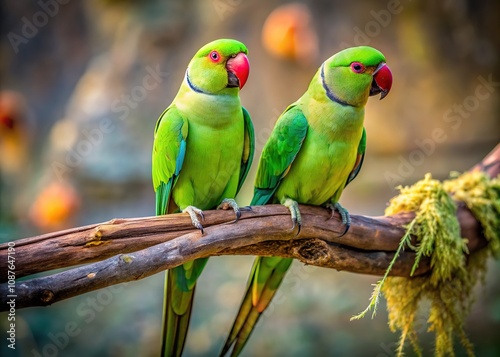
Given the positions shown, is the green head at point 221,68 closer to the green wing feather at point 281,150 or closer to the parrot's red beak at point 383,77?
the green wing feather at point 281,150

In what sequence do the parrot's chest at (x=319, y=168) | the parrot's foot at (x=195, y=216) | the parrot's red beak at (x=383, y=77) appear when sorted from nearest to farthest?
the parrot's foot at (x=195, y=216) < the parrot's red beak at (x=383, y=77) < the parrot's chest at (x=319, y=168)

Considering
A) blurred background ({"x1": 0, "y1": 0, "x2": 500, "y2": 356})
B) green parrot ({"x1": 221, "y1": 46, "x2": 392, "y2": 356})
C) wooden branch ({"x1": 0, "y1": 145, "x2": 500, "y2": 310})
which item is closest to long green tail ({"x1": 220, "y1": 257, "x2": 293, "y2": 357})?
green parrot ({"x1": 221, "y1": 46, "x2": 392, "y2": 356})

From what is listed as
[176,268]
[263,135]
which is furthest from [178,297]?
[263,135]

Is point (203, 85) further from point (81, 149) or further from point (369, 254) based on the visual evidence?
point (81, 149)

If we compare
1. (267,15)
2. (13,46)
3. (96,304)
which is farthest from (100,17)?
(96,304)

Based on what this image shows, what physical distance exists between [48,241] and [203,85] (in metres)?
0.99

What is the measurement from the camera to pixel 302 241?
2.30 meters

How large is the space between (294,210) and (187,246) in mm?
605

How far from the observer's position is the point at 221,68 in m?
2.29

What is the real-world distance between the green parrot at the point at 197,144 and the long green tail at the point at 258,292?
0.27m

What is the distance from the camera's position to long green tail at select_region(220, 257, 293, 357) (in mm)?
2457

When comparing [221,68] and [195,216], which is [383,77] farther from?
[195,216]

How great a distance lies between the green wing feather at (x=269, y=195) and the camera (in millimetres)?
2383

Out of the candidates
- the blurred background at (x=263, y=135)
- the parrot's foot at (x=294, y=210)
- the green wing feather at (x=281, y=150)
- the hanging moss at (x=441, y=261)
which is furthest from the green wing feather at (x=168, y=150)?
the blurred background at (x=263, y=135)
